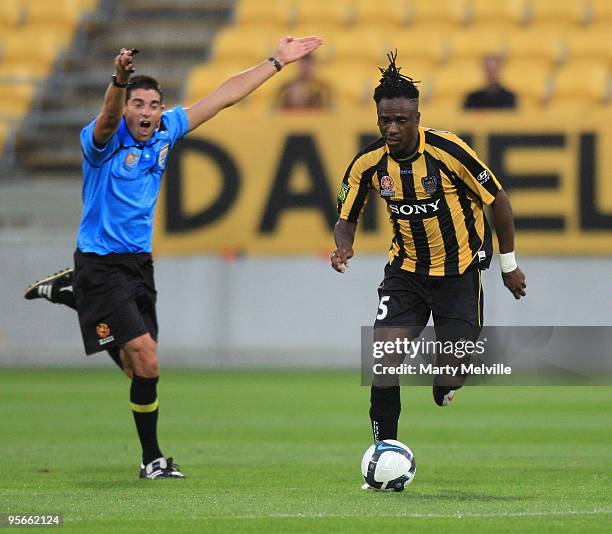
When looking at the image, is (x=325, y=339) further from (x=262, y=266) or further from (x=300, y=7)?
(x=300, y=7)

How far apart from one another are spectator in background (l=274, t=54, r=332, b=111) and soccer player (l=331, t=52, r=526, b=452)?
29.0 ft

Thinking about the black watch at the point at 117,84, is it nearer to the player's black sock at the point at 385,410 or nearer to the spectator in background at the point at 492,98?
the player's black sock at the point at 385,410

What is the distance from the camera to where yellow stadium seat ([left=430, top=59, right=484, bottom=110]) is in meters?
17.7

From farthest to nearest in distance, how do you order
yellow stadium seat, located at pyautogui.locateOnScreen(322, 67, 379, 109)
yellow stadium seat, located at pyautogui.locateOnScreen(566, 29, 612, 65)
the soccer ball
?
yellow stadium seat, located at pyautogui.locateOnScreen(566, 29, 612, 65)
yellow stadium seat, located at pyautogui.locateOnScreen(322, 67, 379, 109)
the soccer ball

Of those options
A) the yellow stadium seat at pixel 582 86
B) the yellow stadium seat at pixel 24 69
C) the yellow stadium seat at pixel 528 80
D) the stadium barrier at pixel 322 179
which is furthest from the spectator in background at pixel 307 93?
the yellow stadium seat at pixel 24 69

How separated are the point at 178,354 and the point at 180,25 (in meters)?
6.98

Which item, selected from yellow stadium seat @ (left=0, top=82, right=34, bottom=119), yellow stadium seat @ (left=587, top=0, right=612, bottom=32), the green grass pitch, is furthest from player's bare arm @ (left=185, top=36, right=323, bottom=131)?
yellow stadium seat @ (left=587, top=0, right=612, bottom=32)

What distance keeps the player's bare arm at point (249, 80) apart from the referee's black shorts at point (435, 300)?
149cm

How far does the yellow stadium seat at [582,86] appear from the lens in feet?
57.4

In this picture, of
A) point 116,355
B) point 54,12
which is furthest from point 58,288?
point 54,12

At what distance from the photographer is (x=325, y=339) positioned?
16078 millimetres

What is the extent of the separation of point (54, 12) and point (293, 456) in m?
13.7

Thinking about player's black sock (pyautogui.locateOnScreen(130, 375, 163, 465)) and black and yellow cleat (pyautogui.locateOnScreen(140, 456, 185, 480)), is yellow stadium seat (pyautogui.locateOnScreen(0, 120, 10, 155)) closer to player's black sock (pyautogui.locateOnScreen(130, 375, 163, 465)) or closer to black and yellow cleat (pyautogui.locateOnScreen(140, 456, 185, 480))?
player's black sock (pyautogui.locateOnScreen(130, 375, 163, 465))

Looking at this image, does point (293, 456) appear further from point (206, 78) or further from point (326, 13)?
point (326, 13)
